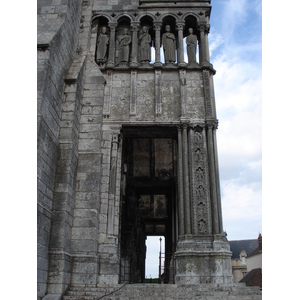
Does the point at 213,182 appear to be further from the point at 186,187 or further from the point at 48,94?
the point at 48,94

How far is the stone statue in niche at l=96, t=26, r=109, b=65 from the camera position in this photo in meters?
11.0

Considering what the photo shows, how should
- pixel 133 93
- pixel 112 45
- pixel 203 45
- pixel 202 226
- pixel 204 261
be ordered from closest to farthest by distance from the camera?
1. pixel 204 261
2. pixel 202 226
3. pixel 133 93
4. pixel 203 45
5. pixel 112 45

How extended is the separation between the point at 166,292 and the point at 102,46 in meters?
8.03

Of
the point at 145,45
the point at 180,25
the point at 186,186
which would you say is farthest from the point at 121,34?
the point at 186,186

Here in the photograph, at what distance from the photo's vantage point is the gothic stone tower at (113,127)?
7938 millimetres

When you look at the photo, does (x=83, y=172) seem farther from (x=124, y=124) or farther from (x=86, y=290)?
(x=86, y=290)

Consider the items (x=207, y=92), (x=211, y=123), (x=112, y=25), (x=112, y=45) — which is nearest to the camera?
(x=211, y=123)

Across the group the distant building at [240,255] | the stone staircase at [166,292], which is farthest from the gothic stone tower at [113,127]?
the distant building at [240,255]

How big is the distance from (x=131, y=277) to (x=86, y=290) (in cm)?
542

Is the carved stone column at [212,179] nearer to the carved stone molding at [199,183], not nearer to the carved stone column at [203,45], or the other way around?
the carved stone molding at [199,183]

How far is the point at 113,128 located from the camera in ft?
32.2

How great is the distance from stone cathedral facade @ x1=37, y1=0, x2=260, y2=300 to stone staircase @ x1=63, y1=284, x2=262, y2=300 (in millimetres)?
457

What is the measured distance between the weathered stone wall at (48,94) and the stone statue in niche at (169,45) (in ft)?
10.2

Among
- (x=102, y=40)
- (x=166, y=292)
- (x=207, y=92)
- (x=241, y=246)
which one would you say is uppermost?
(x=102, y=40)
